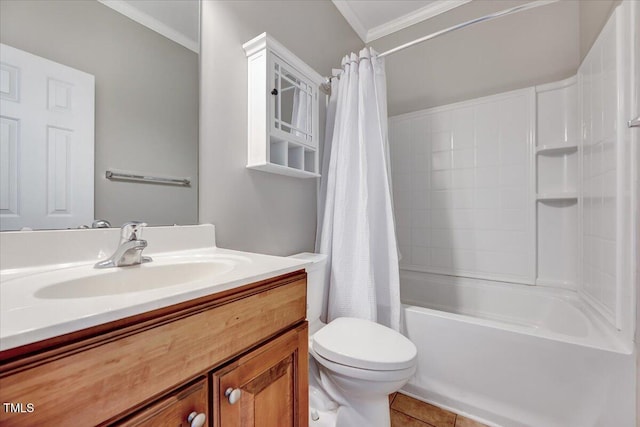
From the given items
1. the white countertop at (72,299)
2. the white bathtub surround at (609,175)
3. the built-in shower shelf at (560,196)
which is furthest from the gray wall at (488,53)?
the white countertop at (72,299)

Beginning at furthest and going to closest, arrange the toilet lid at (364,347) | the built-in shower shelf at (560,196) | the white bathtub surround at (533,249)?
the built-in shower shelf at (560,196), the white bathtub surround at (533,249), the toilet lid at (364,347)

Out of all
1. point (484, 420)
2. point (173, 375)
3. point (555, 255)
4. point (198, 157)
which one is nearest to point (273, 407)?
point (173, 375)

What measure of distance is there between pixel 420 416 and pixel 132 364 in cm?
143

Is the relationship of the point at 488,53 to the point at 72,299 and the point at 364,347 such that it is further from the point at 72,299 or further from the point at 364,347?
the point at 72,299

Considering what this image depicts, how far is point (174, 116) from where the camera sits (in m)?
0.99

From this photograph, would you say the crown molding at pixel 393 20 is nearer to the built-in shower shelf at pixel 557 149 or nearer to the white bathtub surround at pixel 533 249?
the white bathtub surround at pixel 533 249

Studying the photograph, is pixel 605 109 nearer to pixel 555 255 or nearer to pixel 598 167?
pixel 598 167

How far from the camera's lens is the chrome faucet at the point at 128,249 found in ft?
2.37

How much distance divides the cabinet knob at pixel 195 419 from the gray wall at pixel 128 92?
63cm

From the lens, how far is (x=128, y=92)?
0.86 metres

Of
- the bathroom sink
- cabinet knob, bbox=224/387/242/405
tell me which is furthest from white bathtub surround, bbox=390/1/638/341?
the bathroom sink

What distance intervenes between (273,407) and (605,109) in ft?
6.09

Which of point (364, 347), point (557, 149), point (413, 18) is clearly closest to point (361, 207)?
point (364, 347)

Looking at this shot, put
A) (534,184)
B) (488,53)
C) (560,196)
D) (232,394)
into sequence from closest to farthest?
(232,394)
(560,196)
(534,184)
(488,53)
